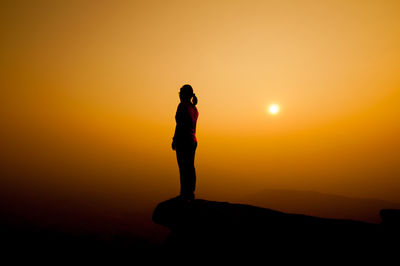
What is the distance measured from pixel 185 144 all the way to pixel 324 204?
550 feet

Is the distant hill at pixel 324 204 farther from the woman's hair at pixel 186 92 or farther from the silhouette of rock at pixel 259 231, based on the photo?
the woman's hair at pixel 186 92

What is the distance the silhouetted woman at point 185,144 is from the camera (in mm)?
5820

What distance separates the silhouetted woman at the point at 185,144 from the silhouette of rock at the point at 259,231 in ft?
1.74

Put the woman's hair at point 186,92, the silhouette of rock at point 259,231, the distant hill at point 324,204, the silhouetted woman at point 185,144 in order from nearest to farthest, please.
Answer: the silhouette of rock at point 259,231
the silhouetted woman at point 185,144
the woman's hair at point 186,92
the distant hill at point 324,204

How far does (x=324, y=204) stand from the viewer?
440 ft

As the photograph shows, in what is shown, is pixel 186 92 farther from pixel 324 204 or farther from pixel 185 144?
pixel 324 204

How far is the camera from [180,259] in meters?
4.79

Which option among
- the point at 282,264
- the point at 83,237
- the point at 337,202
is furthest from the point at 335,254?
the point at 337,202

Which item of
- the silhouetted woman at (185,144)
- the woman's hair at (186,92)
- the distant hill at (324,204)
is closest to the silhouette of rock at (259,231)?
the silhouetted woman at (185,144)

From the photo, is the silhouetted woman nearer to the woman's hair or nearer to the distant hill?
the woman's hair

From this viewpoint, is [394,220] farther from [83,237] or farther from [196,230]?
[83,237]

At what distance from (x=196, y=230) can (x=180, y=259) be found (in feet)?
3.18

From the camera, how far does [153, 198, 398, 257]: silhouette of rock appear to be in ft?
10.9

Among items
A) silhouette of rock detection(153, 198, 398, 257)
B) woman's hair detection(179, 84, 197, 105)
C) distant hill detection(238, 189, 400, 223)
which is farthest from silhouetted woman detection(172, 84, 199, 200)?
distant hill detection(238, 189, 400, 223)
